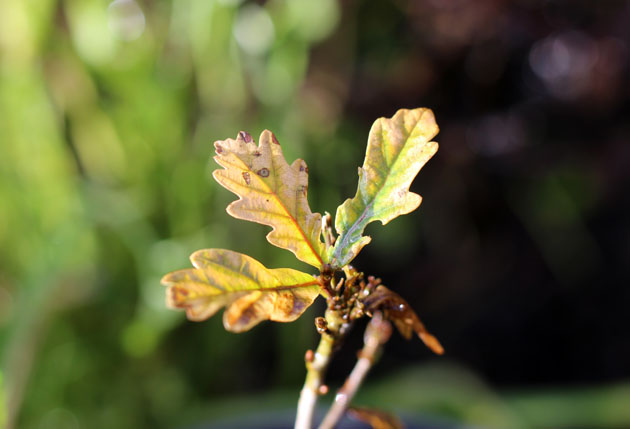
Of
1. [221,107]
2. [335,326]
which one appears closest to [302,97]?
[221,107]

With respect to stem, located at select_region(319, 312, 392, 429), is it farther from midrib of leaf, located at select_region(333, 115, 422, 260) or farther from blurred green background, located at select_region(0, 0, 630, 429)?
blurred green background, located at select_region(0, 0, 630, 429)

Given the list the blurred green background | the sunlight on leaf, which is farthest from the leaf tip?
the blurred green background

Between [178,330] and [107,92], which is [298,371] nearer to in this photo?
[178,330]

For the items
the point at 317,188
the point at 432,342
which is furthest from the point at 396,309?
the point at 317,188

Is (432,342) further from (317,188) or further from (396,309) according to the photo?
(317,188)

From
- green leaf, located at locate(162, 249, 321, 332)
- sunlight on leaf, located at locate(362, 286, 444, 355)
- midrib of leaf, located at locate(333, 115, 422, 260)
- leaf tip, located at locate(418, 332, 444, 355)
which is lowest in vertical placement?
leaf tip, located at locate(418, 332, 444, 355)

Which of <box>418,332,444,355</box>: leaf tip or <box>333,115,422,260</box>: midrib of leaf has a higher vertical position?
<box>333,115,422,260</box>: midrib of leaf

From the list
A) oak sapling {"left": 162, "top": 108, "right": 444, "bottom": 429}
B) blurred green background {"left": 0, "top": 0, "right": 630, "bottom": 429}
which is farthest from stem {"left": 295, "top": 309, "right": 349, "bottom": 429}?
blurred green background {"left": 0, "top": 0, "right": 630, "bottom": 429}

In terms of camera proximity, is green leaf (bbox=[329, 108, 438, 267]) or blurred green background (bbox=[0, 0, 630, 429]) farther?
blurred green background (bbox=[0, 0, 630, 429])
